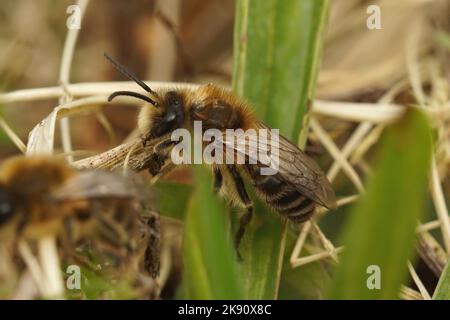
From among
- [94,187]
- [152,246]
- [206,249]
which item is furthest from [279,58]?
[206,249]

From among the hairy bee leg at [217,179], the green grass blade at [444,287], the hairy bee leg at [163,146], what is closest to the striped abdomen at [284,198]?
the hairy bee leg at [217,179]

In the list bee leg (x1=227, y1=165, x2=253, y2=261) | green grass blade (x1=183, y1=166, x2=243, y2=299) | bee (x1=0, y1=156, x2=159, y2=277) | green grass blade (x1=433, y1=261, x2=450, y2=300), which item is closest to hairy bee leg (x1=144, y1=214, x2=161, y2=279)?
bee (x1=0, y1=156, x2=159, y2=277)

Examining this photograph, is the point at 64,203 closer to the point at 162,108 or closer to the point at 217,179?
the point at 162,108

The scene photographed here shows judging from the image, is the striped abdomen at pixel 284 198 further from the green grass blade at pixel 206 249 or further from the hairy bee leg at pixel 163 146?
the green grass blade at pixel 206 249

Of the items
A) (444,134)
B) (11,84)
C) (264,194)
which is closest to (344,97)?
(444,134)

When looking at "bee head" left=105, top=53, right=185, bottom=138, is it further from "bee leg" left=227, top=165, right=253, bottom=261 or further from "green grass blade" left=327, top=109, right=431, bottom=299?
"green grass blade" left=327, top=109, right=431, bottom=299
